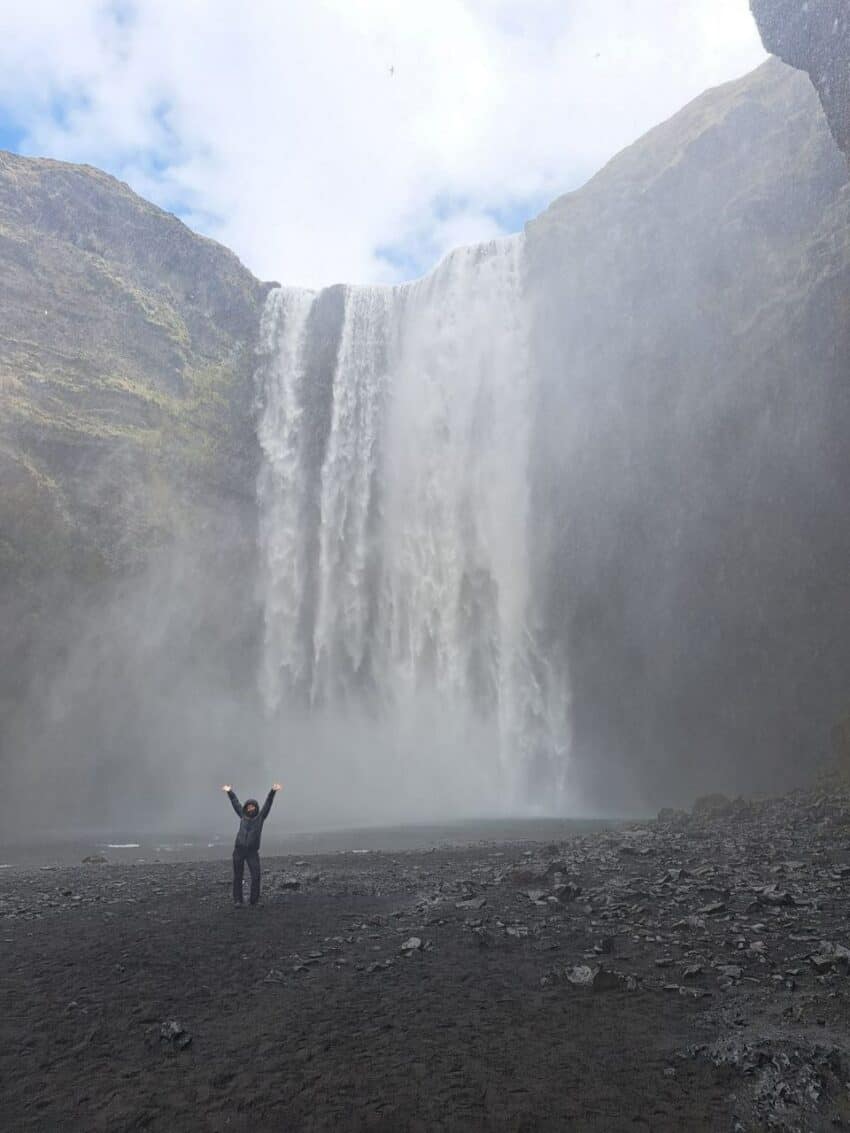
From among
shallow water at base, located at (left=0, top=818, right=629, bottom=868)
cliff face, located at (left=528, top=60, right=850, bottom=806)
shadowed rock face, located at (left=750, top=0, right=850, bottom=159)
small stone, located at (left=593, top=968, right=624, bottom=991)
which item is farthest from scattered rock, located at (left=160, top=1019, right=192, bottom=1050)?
cliff face, located at (left=528, top=60, right=850, bottom=806)

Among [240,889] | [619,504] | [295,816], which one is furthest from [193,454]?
[240,889]

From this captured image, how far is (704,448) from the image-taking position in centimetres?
2844

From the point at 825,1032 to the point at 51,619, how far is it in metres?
31.5

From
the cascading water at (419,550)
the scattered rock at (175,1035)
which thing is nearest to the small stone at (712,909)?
the scattered rock at (175,1035)

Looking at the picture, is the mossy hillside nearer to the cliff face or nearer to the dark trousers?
the cliff face

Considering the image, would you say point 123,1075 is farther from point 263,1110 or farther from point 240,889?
point 240,889

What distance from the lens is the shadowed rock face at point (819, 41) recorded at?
13953mm

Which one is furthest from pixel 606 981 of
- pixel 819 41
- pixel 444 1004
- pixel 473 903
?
pixel 819 41

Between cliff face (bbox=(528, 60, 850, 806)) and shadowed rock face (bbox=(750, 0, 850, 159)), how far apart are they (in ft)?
36.6

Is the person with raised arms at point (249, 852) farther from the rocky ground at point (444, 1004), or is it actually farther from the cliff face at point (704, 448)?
the cliff face at point (704, 448)

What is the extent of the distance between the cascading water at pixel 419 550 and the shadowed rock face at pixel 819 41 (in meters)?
20.2

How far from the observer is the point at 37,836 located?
25234 millimetres

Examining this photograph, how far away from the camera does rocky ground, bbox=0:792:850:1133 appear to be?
4352 mm

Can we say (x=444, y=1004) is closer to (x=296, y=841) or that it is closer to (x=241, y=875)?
(x=241, y=875)
